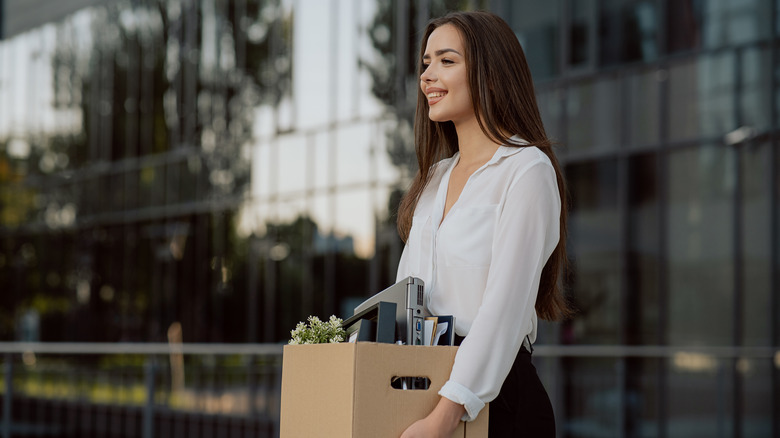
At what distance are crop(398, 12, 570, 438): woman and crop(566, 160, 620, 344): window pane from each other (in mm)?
9934

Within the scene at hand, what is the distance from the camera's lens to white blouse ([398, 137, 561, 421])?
227 cm

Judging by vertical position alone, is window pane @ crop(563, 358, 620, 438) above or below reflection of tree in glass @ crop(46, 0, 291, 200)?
below

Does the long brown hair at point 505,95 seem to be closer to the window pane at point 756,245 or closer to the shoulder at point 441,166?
the shoulder at point 441,166

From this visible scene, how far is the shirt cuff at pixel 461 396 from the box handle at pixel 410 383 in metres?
0.06

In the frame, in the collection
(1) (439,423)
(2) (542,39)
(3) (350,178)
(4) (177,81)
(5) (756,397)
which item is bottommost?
(5) (756,397)

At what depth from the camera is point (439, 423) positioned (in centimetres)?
223

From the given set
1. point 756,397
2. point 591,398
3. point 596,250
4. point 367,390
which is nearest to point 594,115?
point 596,250

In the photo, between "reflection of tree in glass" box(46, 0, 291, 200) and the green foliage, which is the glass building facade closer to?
"reflection of tree in glass" box(46, 0, 291, 200)

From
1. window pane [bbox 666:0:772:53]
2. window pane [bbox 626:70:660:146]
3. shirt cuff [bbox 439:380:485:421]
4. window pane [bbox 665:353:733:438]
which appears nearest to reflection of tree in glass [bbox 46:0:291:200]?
window pane [bbox 626:70:660:146]

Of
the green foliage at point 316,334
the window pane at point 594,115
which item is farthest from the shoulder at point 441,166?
the window pane at point 594,115

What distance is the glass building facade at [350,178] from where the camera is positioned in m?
11.3

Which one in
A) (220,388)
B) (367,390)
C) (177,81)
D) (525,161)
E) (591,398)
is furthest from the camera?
(177,81)

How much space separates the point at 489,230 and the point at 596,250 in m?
10.5

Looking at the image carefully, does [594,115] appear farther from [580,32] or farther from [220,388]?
[220,388]
